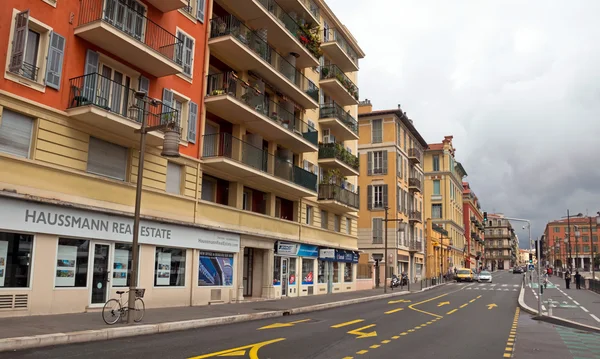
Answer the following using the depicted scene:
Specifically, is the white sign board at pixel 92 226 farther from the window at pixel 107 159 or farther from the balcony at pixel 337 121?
the balcony at pixel 337 121

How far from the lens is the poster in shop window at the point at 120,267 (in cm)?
1695

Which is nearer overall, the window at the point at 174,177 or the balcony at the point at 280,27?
the window at the point at 174,177

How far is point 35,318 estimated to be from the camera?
527 inches

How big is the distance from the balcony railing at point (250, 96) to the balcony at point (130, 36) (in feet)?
10.0

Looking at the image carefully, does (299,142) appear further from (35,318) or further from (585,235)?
(585,235)

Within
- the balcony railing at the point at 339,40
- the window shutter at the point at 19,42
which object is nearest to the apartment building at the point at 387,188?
the balcony railing at the point at 339,40

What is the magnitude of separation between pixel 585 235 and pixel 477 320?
5822 inches

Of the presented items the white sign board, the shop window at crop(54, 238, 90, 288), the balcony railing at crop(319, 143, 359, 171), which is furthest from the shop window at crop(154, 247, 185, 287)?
the balcony railing at crop(319, 143, 359, 171)

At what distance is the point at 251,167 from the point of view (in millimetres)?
23672

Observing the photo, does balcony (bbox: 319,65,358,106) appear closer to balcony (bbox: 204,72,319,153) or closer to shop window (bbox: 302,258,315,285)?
balcony (bbox: 204,72,319,153)

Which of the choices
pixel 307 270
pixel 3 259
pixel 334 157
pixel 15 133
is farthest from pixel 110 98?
pixel 334 157

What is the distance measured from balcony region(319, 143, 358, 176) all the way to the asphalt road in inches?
652

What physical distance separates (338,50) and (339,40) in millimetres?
3198

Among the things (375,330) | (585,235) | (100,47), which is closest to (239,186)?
(100,47)
